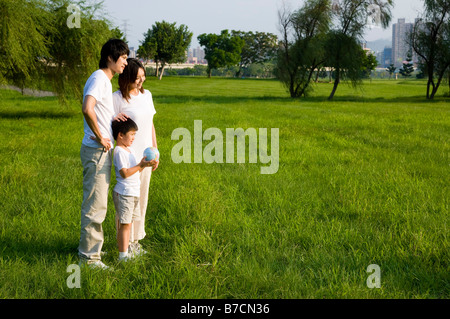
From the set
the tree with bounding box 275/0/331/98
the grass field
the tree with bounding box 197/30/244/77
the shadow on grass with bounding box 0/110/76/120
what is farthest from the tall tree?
the grass field

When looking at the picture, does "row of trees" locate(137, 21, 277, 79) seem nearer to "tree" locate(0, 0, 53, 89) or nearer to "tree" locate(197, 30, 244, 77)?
"tree" locate(197, 30, 244, 77)

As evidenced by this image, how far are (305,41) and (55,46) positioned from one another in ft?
63.6

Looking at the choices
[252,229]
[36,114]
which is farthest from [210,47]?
[252,229]

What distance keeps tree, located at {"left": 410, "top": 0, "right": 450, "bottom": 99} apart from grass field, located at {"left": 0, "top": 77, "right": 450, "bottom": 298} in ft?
78.5

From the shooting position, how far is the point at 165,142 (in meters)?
9.95

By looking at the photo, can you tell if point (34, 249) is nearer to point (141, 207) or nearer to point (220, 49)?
point (141, 207)

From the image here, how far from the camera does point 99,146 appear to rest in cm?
327

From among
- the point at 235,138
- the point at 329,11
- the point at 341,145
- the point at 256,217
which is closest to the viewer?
the point at 256,217

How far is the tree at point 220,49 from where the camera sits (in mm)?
86250

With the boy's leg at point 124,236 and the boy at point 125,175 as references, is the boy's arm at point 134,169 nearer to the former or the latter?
the boy at point 125,175

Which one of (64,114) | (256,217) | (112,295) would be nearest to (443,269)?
(256,217)
